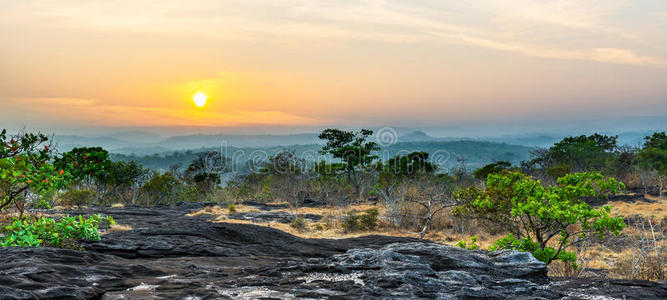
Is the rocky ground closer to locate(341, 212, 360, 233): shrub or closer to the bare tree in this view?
the bare tree

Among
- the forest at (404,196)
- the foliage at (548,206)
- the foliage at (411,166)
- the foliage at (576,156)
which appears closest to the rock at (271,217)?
the forest at (404,196)

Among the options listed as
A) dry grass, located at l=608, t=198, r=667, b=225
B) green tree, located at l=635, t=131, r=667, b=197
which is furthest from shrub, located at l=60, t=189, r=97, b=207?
green tree, located at l=635, t=131, r=667, b=197

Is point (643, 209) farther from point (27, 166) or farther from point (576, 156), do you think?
point (27, 166)

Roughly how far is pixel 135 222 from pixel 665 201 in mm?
32721

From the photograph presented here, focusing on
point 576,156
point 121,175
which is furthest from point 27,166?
point 576,156

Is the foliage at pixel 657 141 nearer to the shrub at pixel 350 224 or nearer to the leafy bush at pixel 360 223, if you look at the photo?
the leafy bush at pixel 360 223

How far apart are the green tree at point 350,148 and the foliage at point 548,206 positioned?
1259 inches

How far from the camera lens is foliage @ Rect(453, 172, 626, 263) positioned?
870 cm

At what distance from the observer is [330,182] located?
141ft

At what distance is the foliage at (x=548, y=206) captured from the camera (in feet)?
28.5

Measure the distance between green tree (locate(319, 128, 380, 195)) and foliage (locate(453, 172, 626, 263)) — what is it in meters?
32.0

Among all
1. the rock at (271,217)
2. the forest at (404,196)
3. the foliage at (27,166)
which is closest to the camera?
the foliage at (27,166)

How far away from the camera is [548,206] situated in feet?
31.3

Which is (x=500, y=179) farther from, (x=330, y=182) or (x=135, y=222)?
(x=330, y=182)
